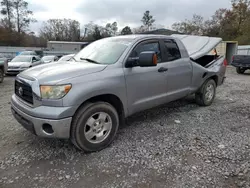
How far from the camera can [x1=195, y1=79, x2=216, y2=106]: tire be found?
5.28 meters

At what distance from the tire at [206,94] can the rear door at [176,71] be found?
784mm

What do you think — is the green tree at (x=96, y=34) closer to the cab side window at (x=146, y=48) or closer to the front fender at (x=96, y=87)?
the cab side window at (x=146, y=48)

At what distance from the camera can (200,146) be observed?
3344 mm

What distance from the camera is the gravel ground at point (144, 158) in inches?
100

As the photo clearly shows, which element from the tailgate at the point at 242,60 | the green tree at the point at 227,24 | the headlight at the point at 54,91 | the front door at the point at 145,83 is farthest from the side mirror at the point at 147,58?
the green tree at the point at 227,24

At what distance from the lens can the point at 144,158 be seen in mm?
3002

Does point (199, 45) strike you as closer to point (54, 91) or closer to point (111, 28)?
point (54, 91)

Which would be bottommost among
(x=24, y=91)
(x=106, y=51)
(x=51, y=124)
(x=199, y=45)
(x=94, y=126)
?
(x=94, y=126)

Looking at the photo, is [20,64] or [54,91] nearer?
[54,91]

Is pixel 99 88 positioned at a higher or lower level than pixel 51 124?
higher

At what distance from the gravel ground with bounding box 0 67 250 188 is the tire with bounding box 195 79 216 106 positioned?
3.19 ft

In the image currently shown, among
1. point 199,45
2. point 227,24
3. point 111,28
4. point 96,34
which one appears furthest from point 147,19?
point 199,45

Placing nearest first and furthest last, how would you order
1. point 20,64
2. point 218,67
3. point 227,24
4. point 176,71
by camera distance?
point 176,71
point 218,67
point 20,64
point 227,24

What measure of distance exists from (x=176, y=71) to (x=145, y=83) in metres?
0.95
